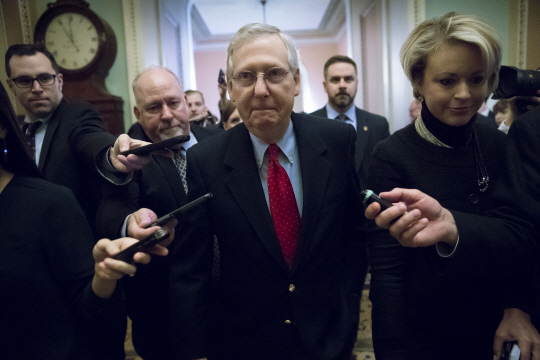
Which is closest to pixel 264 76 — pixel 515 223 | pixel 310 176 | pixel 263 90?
pixel 263 90

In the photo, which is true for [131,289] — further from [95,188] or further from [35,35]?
[35,35]

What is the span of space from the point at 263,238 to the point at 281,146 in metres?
0.35

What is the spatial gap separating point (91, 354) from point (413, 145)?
1.26 meters

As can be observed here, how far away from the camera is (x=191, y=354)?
116cm

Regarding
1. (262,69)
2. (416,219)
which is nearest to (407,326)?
(416,219)

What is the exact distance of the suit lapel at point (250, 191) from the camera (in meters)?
1.18

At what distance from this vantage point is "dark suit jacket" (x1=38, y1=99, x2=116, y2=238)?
1.75m

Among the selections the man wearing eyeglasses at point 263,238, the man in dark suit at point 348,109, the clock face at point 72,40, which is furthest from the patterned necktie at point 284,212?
the clock face at point 72,40

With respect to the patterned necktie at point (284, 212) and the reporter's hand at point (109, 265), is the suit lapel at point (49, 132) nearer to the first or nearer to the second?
the reporter's hand at point (109, 265)

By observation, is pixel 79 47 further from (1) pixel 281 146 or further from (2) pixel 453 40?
(2) pixel 453 40

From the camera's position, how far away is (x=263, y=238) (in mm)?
1184

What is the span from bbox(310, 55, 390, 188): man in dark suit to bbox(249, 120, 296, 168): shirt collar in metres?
1.66

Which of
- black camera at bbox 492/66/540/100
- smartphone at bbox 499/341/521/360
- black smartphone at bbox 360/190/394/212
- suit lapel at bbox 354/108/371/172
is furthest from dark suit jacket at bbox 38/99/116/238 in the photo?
suit lapel at bbox 354/108/371/172

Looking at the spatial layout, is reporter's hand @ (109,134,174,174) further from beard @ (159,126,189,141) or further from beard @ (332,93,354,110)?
beard @ (332,93,354,110)
